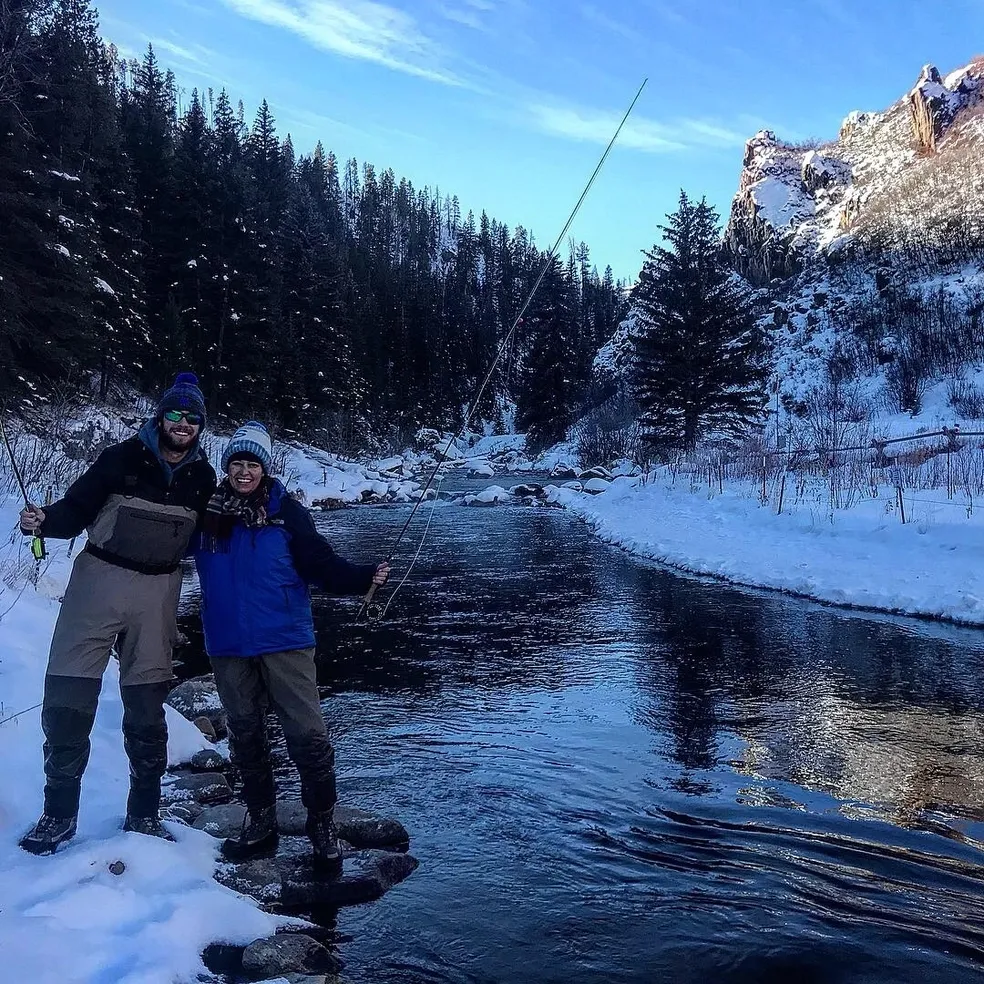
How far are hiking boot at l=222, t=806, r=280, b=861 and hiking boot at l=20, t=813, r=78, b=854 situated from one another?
78 centimetres

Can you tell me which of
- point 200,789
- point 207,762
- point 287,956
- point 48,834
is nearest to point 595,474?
point 207,762

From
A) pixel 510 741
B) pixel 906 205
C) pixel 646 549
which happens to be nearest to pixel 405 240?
pixel 906 205

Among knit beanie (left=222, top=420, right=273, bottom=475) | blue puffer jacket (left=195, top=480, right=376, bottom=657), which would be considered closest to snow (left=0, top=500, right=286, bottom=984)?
blue puffer jacket (left=195, top=480, right=376, bottom=657)

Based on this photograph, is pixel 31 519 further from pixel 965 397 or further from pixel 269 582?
pixel 965 397

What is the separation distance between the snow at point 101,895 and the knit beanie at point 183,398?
204 centimetres

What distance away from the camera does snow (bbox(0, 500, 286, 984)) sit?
2791 mm

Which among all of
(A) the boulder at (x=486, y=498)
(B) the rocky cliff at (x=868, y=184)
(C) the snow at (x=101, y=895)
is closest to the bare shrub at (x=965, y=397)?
(B) the rocky cliff at (x=868, y=184)

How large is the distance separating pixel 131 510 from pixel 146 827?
61.2 inches

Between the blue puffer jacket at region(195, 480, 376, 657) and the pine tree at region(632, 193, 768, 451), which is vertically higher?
the pine tree at region(632, 193, 768, 451)

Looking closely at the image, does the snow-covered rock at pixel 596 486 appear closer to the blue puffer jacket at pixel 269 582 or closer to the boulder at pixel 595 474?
the boulder at pixel 595 474

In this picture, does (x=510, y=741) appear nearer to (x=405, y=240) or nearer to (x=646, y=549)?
(x=646, y=549)

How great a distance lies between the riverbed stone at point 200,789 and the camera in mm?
4906

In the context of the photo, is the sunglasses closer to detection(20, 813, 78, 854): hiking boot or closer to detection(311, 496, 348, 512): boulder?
detection(20, 813, 78, 854): hiking boot

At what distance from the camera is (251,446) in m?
3.86
